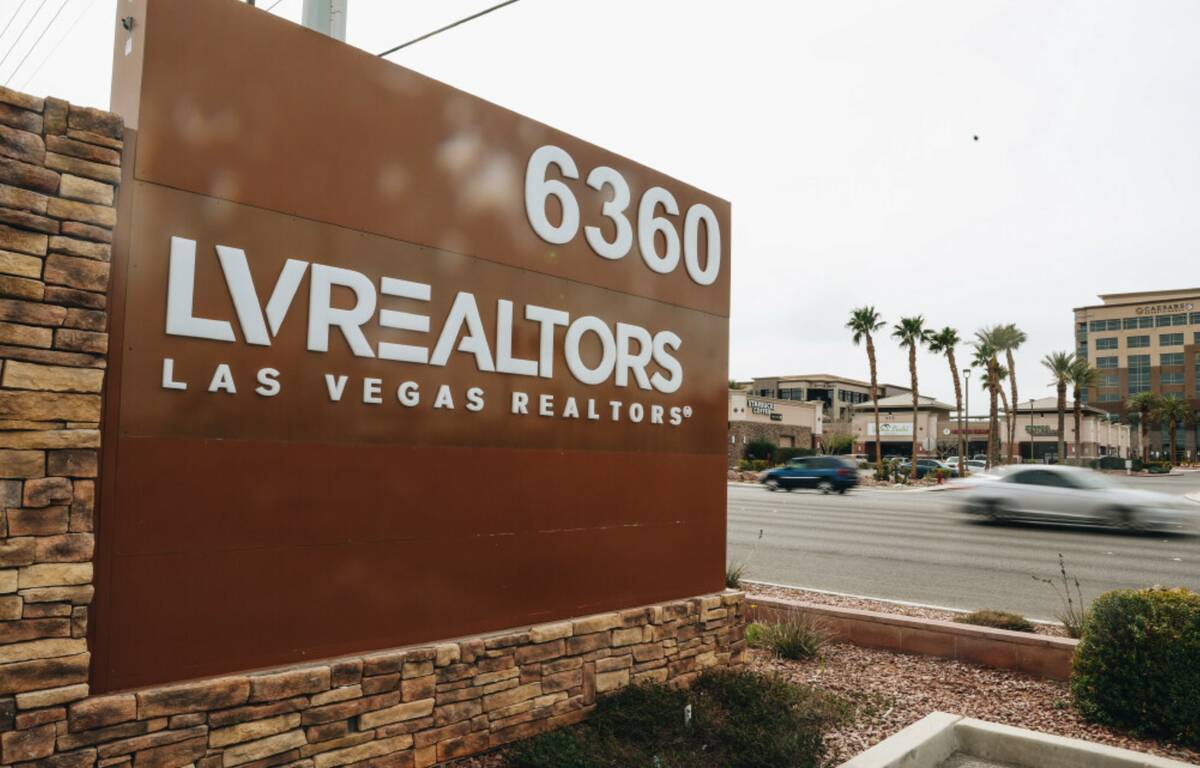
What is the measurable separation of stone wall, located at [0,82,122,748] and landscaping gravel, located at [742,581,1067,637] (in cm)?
662

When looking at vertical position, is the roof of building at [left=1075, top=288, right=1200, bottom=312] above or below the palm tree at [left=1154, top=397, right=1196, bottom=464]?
above

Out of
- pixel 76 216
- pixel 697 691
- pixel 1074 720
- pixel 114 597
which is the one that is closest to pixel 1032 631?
pixel 1074 720

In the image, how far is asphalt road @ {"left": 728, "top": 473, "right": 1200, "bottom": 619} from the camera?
11344mm

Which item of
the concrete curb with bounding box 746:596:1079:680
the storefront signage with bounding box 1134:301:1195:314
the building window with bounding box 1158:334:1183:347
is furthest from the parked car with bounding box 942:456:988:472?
the concrete curb with bounding box 746:596:1079:680

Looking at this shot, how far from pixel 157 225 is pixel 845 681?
234 inches

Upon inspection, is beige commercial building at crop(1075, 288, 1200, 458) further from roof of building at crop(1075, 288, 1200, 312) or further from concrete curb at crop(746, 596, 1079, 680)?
concrete curb at crop(746, 596, 1079, 680)

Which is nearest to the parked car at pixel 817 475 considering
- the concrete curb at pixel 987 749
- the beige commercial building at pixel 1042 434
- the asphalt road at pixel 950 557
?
the asphalt road at pixel 950 557

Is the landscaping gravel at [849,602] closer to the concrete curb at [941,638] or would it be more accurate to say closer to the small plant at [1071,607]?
the small plant at [1071,607]

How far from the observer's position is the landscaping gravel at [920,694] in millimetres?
5430

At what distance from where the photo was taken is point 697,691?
5996 millimetres

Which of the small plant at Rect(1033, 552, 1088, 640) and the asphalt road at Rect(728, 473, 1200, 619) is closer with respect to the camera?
the small plant at Rect(1033, 552, 1088, 640)

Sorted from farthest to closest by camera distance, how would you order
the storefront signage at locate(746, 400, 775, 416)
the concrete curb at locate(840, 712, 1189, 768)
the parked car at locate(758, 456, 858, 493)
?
the storefront signage at locate(746, 400, 775, 416) → the parked car at locate(758, 456, 858, 493) → the concrete curb at locate(840, 712, 1189, 768)

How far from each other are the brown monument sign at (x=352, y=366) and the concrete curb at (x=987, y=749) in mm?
1950

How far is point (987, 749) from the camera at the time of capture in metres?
5.26
